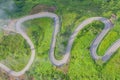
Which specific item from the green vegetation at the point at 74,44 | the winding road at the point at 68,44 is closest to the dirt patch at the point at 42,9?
the green vegetation at the point at 74,44

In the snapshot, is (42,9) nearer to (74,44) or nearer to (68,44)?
(68,44)

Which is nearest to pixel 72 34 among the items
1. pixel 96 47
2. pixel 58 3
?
pixel 96 47

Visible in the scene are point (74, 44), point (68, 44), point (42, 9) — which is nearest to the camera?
point (74, 44)

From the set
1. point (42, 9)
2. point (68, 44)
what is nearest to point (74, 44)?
point (68, 44)

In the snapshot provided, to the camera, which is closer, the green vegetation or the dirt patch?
the green vegetation

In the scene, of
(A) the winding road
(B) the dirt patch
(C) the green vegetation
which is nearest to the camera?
(C) the green vegetation

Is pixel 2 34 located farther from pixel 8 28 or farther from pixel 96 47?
pixel 96 47

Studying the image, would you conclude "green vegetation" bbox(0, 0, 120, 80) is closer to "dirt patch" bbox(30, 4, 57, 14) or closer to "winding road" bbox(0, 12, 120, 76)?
"winding road" bbox(0, 12, 120, 76)

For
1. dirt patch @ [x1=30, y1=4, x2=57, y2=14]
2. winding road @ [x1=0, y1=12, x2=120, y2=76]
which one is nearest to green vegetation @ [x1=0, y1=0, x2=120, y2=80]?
winding road @ [x1=0, y1=12, x2=120, y2=76]
